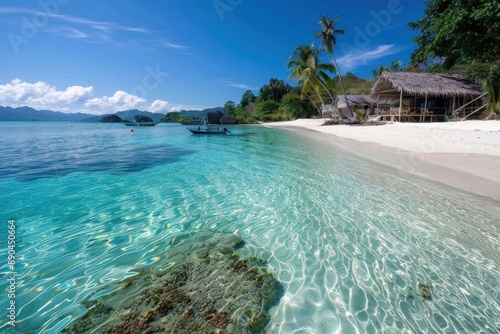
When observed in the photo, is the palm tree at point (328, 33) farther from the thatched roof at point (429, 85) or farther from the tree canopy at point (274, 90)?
the tree canopy at point (274, 90)

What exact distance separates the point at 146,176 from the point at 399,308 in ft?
25.1

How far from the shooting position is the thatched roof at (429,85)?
61.6ft

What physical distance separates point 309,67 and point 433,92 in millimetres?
12456

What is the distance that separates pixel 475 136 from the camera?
32.9ft

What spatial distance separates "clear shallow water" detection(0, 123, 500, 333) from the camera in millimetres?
2266

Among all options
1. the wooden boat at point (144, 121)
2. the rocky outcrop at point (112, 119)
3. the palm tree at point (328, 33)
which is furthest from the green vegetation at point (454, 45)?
the rocky outcrop at point (112, 119)

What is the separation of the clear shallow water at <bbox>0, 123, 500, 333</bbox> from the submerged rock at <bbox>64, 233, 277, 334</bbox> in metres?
0.21

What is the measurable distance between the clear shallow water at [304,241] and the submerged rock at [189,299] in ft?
0.70

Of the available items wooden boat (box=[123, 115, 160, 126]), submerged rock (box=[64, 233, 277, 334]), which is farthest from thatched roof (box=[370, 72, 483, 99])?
wooden boat (box=[123, 115, 160, 126])

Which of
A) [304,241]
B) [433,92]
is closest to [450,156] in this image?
[304,241]

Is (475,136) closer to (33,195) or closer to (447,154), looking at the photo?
(447,154)

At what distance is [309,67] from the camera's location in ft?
85.8

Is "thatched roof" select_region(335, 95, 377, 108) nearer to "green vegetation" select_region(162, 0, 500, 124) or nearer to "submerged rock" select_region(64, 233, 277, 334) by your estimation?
"green vegetation" select_region(162, 0, 500, 124)

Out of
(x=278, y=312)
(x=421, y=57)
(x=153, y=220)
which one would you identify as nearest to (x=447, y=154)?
(x=278, y=312)
